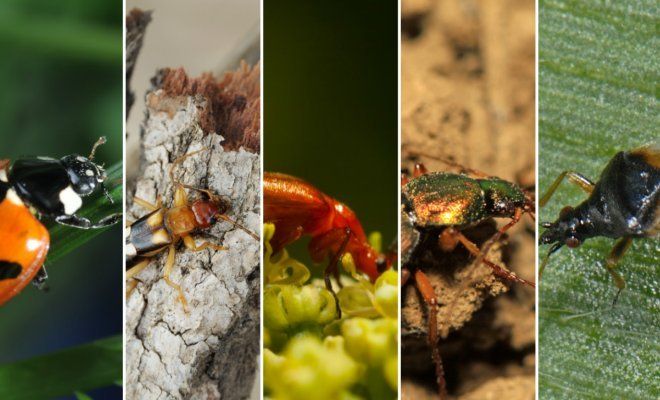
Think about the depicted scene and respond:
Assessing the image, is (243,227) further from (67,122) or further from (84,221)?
(67,122)

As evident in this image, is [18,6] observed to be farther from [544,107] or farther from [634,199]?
[634,199]

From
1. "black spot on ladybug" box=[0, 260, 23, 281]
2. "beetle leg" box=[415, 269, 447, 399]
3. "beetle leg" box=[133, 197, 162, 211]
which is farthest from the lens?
"beetle leg" box=[133, 197, 162, 211]

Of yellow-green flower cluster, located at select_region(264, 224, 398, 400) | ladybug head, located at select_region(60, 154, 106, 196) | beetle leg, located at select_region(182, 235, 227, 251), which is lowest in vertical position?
yellow-green flower cluster, located at select_region(264, 224, 398, 400)

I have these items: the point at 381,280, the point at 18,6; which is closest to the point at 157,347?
the point at 381,280

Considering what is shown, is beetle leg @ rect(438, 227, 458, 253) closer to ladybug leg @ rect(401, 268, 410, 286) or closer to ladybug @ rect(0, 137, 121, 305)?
A: ladybug leg @ rect(401, 268, 410, 286)

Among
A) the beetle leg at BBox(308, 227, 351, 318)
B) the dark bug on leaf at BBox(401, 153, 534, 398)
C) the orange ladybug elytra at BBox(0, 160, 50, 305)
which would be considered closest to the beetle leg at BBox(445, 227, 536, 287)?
the dark bug on leaf at BBox(401, 153, 534, 398)

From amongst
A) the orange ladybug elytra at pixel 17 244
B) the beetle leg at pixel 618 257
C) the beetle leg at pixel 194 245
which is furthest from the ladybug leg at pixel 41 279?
the beetle leg at pixel 618 257

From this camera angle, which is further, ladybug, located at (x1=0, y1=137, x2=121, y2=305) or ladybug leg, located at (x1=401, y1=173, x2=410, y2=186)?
ladybug leg, located at (x1=401, y1=173, x2=410, y2=186)

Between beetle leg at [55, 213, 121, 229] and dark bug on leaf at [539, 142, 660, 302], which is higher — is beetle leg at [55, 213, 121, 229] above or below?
below
